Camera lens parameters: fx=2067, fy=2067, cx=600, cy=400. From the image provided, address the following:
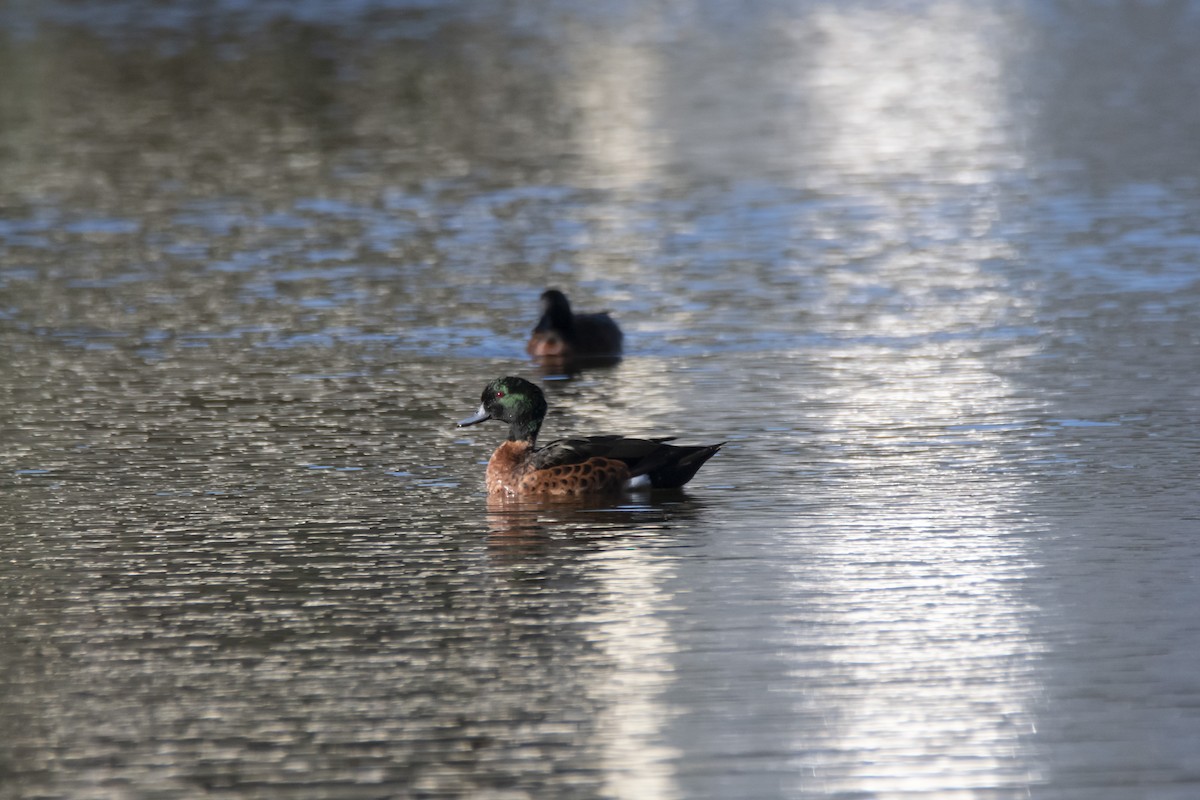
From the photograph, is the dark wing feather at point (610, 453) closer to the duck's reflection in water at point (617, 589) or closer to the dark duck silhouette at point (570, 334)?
the duck's reflection in water at point (617, 589)

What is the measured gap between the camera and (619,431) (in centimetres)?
1427

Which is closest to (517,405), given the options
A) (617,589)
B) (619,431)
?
(619,431)

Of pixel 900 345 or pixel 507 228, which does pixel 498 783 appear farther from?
pixel 507 228

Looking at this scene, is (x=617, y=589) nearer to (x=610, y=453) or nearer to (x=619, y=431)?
(x=610, y=453)

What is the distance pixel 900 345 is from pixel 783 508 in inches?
228

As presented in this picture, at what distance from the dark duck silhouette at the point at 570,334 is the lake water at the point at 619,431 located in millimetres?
260

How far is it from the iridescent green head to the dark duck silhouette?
Answer: 14.9 ft

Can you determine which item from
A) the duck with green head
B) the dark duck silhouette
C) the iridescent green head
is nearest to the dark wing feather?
the duck with green head

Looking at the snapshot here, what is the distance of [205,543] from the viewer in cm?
1112

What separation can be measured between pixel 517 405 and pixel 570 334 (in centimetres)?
470

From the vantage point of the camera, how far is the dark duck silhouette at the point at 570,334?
17.4 m

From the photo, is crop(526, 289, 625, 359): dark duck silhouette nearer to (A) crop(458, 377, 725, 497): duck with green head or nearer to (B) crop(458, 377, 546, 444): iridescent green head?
(B) crop(458, 377, 546, 444): iridescent green head


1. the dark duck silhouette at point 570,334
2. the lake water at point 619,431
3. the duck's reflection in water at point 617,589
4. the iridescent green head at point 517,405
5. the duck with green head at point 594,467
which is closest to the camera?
the duck's reflection in water at point 617,589

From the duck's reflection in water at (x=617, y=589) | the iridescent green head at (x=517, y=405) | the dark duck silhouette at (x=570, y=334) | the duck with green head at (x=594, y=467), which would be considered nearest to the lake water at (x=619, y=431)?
the duck's reflection in water at (x=617, y=589)
